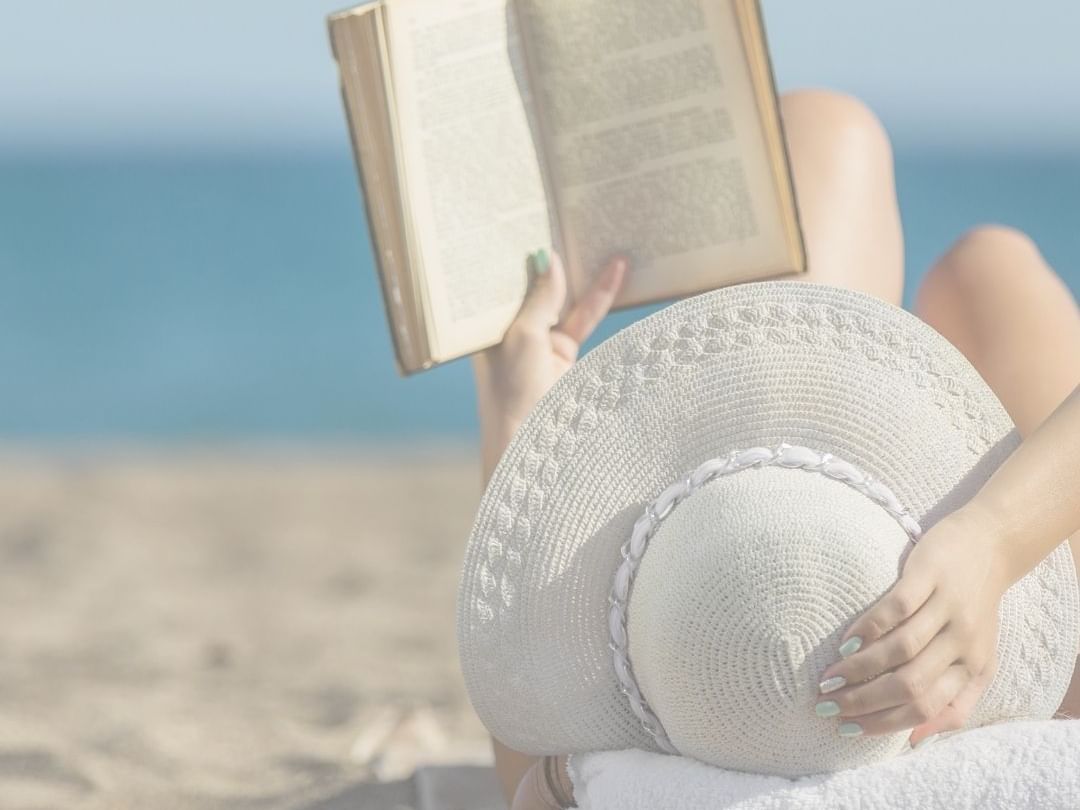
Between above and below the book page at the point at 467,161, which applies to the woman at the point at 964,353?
below

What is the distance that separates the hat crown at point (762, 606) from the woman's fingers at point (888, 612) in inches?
0.6

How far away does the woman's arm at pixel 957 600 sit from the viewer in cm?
111

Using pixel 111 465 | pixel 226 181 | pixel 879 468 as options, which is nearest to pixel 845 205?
pixel 879 468

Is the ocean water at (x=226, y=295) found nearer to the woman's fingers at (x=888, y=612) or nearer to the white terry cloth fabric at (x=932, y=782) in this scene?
the white terry cloth fabric at (x=932, y=782)

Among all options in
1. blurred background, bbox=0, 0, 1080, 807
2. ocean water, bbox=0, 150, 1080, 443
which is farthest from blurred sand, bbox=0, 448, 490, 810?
ocean water, bbox=0, 150, 1080, 443

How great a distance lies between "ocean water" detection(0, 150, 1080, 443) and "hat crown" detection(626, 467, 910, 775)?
790cm

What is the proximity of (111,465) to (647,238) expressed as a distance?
5.14 m

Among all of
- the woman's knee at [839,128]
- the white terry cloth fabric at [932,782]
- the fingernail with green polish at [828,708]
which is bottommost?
the white terry cloth fabric at [932,782]

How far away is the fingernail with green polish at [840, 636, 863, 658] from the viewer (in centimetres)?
110

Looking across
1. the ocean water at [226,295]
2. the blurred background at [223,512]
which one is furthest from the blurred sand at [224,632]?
the ocean water at [226,295]

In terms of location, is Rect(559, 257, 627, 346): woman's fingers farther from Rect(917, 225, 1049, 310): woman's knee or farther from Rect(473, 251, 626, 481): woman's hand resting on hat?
Rect(917, 225, 1049, 310): woman's knee

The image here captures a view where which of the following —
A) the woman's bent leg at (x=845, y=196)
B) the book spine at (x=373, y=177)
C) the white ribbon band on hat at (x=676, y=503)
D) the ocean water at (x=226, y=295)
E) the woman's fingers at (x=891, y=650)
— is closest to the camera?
the woman's fingers at (x=891, y=650)

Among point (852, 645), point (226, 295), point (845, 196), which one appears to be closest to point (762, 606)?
point (852, 645)

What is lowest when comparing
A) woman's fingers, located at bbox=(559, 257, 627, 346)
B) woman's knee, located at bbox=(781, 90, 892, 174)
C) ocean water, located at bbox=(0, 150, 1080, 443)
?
ocean water, located at bbox=(0, 150, 1080, 443)
